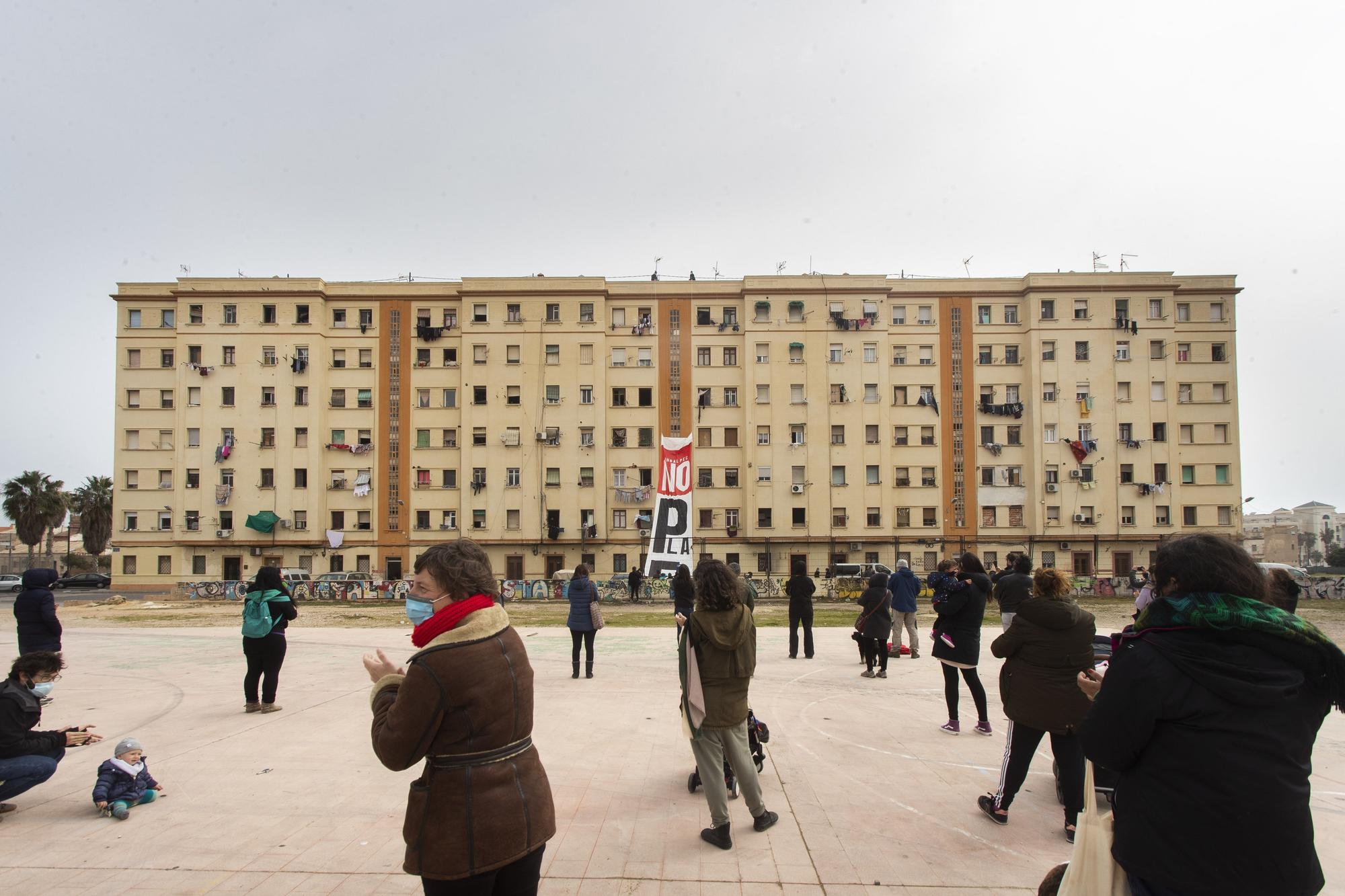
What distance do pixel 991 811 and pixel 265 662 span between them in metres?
8.09

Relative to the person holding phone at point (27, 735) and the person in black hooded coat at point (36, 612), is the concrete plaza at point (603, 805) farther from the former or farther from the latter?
the person in black hooded coat at point (36, 612)

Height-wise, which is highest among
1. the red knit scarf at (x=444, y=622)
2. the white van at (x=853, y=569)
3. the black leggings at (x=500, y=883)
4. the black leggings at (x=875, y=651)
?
the red knit scarf at (x=444, y=622)

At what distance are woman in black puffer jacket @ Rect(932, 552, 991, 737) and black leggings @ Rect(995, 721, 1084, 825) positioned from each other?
7.44 feet

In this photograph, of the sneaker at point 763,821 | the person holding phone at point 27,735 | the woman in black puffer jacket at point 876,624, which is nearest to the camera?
the sneaker at point 763,821

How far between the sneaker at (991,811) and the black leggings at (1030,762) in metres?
0.05

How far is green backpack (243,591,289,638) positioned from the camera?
8965 mm

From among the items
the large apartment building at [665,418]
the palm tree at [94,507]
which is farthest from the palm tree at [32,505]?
the large apartment building at [665,418]

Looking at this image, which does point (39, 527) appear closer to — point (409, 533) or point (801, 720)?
point (409, 533)

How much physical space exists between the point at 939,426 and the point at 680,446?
102 ft

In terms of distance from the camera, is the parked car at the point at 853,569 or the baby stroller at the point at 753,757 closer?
the baby stroller at the point at 753,757

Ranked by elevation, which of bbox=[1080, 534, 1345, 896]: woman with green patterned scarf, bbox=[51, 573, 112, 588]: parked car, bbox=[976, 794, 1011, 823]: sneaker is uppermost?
bbox=[1080, 534, 1345, 896]: woman with green patterned scarf

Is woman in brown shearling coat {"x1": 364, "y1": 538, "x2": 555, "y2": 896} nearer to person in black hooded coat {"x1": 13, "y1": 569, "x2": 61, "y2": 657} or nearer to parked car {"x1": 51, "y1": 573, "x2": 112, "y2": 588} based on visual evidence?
person in black hooded coat {"x1": 13, "y1": 569, "x2": 61, "y2": 657}

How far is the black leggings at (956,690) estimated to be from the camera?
7871mm

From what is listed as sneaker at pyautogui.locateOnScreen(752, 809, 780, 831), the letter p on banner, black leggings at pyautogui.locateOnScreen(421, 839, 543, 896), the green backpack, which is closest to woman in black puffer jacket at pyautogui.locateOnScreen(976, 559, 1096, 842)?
sneaker at pyautogui.locateOnScreen(752, 809, 780, 831)
